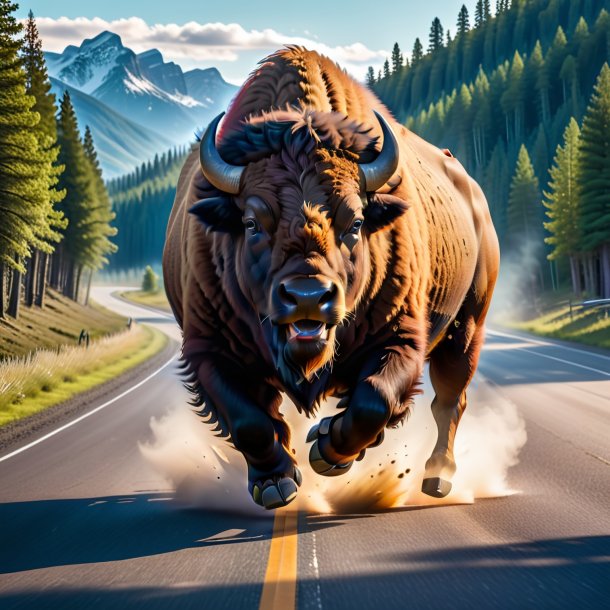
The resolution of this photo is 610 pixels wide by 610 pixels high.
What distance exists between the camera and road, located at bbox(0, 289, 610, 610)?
17.6 feet

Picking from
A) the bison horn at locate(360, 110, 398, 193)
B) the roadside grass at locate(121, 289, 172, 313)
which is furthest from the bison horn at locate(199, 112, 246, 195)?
the roadside grass at locate(121, 289, 172, 313)

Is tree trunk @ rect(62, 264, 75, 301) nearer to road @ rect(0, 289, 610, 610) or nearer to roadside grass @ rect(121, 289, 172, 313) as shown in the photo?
roadside grass @ rect(121, 289, 172, 313)

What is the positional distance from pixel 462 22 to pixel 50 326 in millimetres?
159535

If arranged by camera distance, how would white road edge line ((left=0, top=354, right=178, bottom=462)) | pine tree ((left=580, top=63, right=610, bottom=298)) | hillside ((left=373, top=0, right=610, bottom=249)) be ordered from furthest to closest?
hillside ((left=373, top=0, right=610, bottom=249)) < pine tree ((left=580, top=63, right=610, bottom=298)) < white road edge line ((left=0, top=354, right=178, bottom=462))

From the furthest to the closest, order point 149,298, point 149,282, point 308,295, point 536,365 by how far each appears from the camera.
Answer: point 149,282
point 149,298
point 536,365
point 308,295

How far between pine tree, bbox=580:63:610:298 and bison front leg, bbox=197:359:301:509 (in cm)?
5107

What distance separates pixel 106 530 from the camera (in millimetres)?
7281

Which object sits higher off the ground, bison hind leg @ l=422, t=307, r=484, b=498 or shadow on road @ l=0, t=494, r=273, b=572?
bison hind leg @ l=422, t=307, r=484, b=498

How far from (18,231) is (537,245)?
65262 millimetres

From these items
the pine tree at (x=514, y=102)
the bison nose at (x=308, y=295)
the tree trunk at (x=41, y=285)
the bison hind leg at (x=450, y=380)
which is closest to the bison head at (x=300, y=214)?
the bison nose at (x=308, y=295)

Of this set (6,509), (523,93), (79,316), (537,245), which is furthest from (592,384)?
(523,93)

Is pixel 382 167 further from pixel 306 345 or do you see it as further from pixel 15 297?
pixel 15 297

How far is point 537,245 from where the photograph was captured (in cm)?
8894

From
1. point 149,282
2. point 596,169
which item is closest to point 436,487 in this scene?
point 596,169
